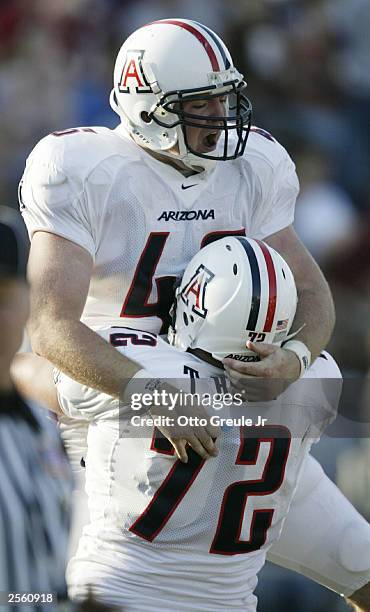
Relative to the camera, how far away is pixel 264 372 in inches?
107

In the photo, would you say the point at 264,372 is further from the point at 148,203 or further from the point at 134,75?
the point at 134,75

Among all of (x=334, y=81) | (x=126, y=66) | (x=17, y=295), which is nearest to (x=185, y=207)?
(x=126, y=66)

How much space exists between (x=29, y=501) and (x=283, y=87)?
4195 millimetres

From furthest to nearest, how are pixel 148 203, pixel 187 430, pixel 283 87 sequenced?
pixel 283 87, pixel 148 203, pixel 187 430

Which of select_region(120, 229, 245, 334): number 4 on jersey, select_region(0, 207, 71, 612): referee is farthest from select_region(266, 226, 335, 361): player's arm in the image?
select_region(0, 207, 71, 612): referee

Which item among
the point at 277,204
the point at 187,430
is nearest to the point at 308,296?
the point at 277,204

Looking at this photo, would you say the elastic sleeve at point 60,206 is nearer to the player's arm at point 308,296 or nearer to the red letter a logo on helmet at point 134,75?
the red letter a logo on helmet at point 134,75

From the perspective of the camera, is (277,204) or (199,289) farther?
(277,204)

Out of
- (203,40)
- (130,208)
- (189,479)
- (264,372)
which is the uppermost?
(203,40)

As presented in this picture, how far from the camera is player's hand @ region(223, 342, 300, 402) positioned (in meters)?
2.70

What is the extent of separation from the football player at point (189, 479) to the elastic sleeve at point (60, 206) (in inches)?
9.8

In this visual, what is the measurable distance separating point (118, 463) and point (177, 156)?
783mm

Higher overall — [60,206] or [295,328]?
[60,206]

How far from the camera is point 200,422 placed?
2.67 m
